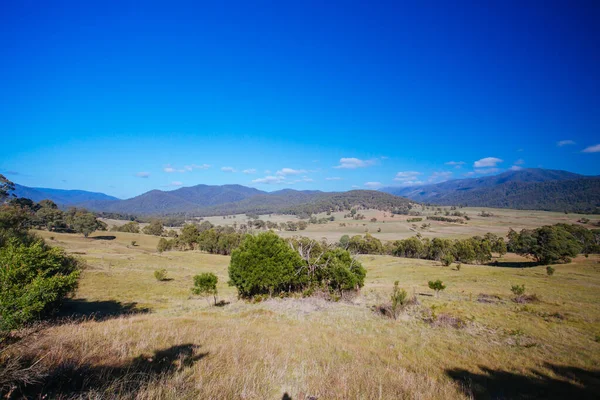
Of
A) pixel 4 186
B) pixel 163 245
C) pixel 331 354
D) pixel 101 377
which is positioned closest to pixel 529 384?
pixel 331 354

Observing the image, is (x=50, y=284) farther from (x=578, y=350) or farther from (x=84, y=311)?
(x=578, y=350)

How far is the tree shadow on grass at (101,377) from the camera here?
4.09 metres

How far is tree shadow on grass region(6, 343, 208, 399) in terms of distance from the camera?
13.4ft

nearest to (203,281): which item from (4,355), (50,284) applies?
(50,284)

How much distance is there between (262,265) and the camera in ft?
75.1

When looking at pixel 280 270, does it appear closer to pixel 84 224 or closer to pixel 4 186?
pixel 84 224

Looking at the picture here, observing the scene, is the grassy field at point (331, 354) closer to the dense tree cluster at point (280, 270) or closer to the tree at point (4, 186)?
the dense tree cluster at point (280, 270)

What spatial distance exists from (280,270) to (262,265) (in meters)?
1.74

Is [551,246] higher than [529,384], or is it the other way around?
[529,384]

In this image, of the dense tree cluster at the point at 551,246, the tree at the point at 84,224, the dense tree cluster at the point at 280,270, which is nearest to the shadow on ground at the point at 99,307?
the dense tree cluster at the point at 280,270

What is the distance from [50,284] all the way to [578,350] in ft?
80.8

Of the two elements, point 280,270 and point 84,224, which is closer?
point 280,270

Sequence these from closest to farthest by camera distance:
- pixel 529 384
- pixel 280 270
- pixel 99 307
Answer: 1. pixel 529 384
2. pixel 99 307
3. pixel 280 270

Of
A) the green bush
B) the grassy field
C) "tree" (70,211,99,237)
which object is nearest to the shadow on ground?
the green bush
